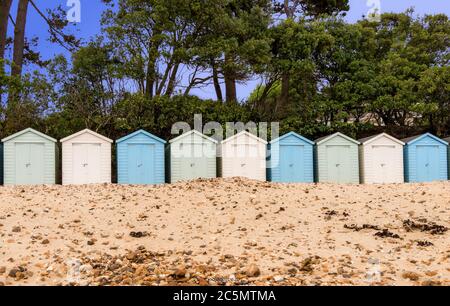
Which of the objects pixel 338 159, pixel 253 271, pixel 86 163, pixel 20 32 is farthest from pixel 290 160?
pixel 20 32

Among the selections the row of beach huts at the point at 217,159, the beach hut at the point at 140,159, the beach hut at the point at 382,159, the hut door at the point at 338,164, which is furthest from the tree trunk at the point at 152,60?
the beach hut at the point at 382,159

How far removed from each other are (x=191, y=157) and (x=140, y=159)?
4.69ft

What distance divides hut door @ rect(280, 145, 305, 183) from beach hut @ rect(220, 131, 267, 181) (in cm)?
60

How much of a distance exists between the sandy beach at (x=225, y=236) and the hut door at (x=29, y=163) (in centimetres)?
293

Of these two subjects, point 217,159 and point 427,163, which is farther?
point 427,163

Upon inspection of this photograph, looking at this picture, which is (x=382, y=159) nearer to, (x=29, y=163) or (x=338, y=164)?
(x=338, y=164)

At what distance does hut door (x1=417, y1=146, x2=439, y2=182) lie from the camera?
14.9 meters

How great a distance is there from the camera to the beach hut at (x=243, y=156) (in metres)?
13.6

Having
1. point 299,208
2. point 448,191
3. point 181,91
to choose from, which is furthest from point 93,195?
point 181,91

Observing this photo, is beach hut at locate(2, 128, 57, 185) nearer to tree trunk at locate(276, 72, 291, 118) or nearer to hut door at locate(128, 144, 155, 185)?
hut door at locate(128, 144, 155, 185)

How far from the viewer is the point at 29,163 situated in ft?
41.9

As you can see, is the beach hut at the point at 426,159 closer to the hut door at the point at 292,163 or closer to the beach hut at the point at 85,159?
the hut door at the point at 292,163

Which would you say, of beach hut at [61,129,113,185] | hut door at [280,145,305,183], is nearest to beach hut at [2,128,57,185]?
beach hut at [61,129,113,185]

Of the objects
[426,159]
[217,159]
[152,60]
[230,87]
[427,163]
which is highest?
[152,60]
